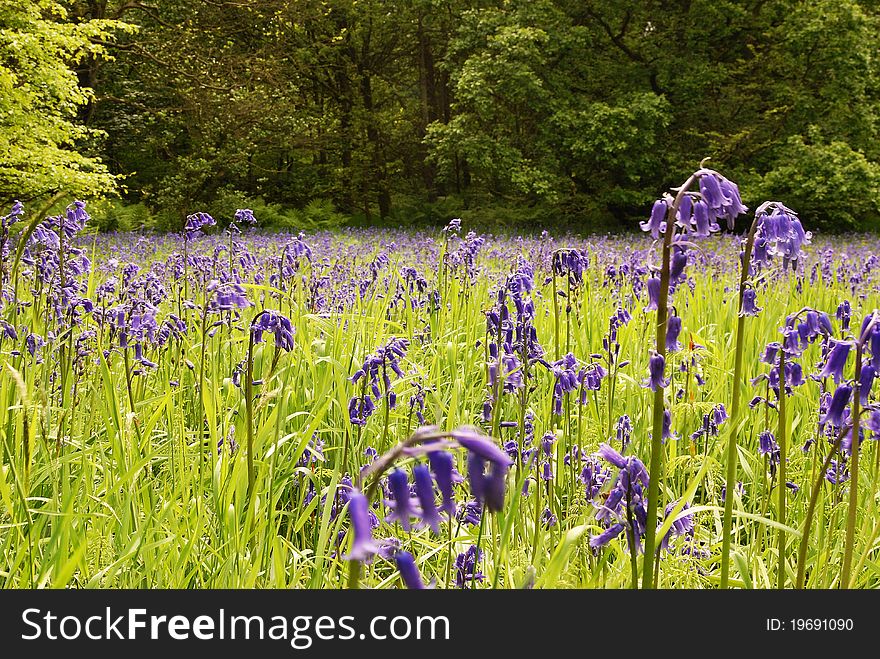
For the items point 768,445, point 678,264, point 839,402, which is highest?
point 678,264

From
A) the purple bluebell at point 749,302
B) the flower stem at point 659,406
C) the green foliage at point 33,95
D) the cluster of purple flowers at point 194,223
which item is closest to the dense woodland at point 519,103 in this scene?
the green foliage at point 33,95

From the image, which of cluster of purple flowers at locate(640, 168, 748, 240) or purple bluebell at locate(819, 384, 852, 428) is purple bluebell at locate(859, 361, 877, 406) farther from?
cluster of purple flowers at locate(640, 168, 748, 240)

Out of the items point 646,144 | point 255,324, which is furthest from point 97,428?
point 646,144

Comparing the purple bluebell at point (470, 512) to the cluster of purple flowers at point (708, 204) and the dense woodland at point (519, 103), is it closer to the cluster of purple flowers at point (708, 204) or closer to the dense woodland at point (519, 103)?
the cluster of purple flowers at point (708, 204)

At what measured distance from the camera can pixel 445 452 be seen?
2.66 feet

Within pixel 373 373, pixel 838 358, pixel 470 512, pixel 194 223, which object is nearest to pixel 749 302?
pixel 838 358

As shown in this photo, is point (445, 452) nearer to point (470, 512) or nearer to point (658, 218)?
point (658, 218)

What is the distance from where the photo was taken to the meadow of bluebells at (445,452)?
1.42 metres

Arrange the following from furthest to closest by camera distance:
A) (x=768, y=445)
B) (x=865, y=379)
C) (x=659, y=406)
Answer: (x=768, y=445) < (x=865, y=379) < (x=659, y=406)

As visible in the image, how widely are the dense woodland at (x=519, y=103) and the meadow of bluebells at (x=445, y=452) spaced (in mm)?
13704

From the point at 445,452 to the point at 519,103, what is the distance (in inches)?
802

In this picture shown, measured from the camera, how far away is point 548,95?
60.7 feet

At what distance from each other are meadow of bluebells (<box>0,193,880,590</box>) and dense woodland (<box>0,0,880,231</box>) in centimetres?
1370
